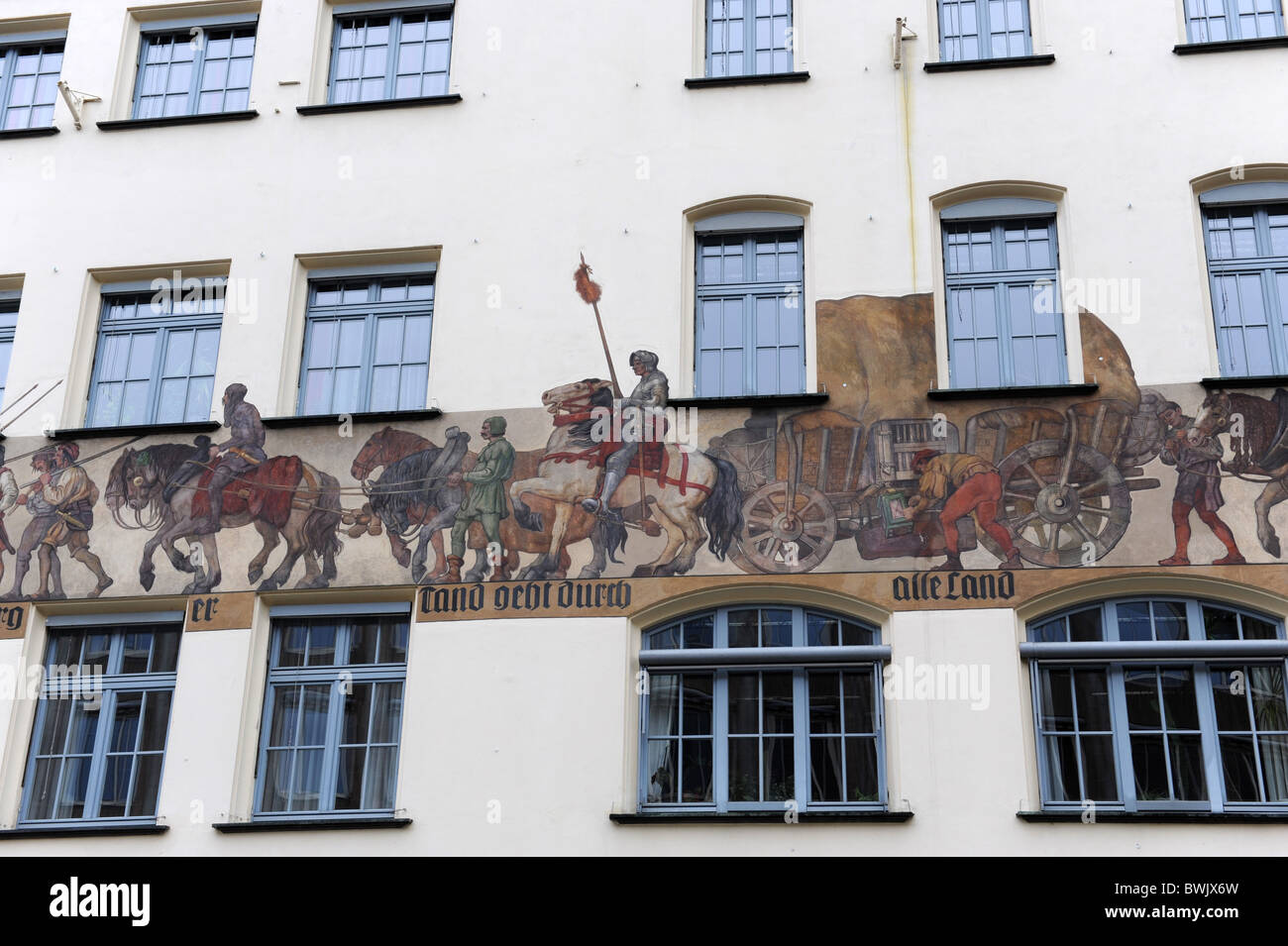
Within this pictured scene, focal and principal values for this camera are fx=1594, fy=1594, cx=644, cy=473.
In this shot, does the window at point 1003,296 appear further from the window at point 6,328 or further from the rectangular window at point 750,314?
the window at point 6,328

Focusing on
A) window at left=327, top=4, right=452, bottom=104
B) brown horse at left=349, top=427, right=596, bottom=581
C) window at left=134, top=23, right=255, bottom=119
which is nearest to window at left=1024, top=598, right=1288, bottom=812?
brown horse at left=349, top=427, right=596, bottom=581

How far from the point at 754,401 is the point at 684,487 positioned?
100 cm

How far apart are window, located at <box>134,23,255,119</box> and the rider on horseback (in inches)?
218

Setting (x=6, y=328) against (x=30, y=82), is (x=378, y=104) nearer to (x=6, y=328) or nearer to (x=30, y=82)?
(x=30, y=82)

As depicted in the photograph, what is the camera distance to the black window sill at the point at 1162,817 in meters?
11.9

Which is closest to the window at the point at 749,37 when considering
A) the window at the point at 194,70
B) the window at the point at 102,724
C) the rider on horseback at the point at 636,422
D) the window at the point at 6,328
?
the rider on horseback at the point at 636,422

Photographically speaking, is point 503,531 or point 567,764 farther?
point 503,531

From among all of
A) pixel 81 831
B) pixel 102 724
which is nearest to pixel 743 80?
pixel 102 724

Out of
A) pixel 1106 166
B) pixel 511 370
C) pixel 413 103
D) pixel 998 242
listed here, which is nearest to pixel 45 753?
pixel 511 370

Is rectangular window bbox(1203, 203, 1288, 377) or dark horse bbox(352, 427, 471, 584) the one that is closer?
rectangular window bbox(1203, 203, 1288, 377)

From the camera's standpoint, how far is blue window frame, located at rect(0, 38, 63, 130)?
56.1ft

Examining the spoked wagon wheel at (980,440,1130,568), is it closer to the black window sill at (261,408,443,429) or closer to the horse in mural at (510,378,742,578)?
the horse in mural at (510,378,742,578)

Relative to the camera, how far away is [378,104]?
16031 millimetres
